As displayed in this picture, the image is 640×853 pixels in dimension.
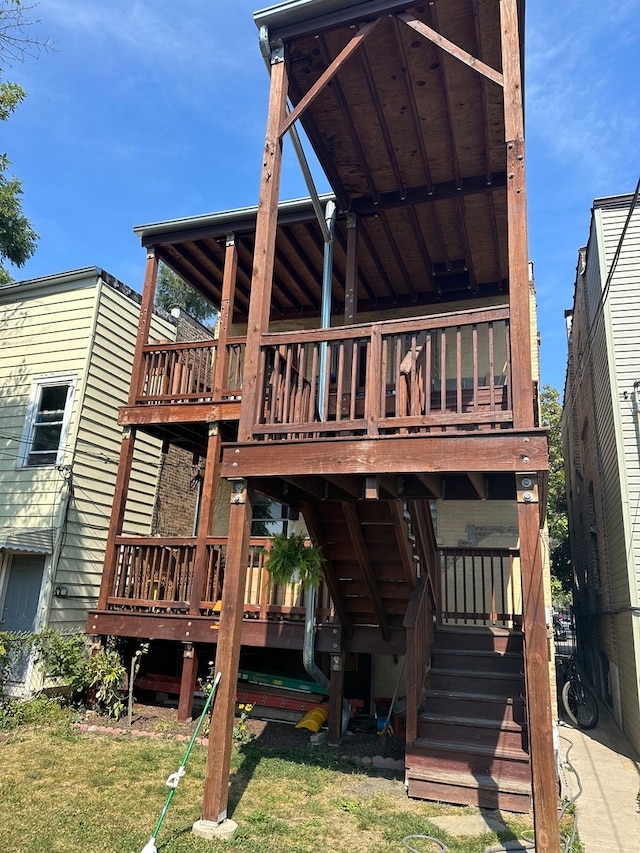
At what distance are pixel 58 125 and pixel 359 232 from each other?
790 centimetres

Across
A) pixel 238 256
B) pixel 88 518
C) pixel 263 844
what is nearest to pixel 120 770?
pixel 263 844

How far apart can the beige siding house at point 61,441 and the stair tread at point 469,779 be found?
6.26 meters

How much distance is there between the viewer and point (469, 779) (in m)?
5.20

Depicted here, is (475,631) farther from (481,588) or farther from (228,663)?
(228,663)

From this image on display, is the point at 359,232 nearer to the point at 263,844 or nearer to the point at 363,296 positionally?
the point at 363,296

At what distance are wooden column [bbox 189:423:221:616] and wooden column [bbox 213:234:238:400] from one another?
899mm

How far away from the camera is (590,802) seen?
568 cm

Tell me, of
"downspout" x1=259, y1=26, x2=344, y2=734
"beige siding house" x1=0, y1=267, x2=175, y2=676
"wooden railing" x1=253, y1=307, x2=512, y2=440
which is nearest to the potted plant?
"downspout" x1=259, y1=26, x2=344, y2=734

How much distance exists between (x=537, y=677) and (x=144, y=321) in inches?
316

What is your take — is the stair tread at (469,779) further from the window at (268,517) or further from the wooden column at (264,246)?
the window at (268,517)

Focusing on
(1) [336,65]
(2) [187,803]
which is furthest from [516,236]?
(2) [187,803]

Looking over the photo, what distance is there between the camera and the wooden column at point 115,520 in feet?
27.7

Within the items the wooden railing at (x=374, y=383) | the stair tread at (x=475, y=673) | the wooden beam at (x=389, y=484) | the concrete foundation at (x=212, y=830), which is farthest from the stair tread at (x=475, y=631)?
the concrete foundation at (x=212, y=830)

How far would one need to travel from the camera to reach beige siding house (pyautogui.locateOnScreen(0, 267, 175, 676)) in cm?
920
